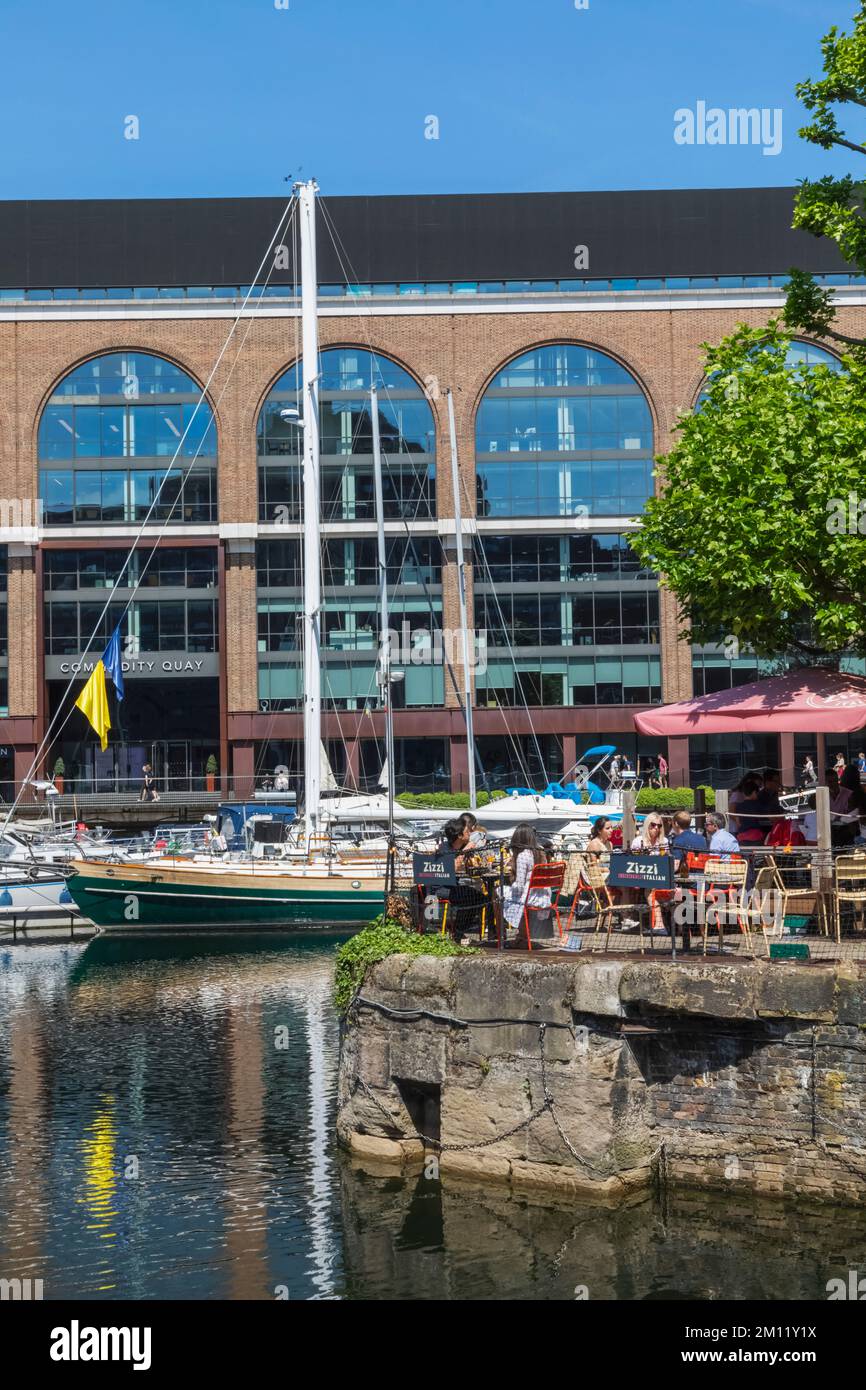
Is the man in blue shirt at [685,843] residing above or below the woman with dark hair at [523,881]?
above

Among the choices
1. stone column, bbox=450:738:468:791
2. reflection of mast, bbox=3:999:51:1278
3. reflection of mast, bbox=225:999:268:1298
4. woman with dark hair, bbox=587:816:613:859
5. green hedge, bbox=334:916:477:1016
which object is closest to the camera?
reflection of mast, bbox=225:999:268:1298

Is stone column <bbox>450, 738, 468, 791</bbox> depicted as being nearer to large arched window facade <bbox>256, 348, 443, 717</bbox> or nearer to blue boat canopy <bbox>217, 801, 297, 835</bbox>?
large arched window facade <bbox>256, 348, 443, 717</bbox>

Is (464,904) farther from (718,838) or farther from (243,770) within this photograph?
(243,770)

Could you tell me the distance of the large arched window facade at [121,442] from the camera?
6019cm

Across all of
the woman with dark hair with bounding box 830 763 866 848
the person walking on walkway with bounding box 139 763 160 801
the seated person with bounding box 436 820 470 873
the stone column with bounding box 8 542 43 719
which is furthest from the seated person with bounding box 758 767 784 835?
the stone column with bounding box 8 542 43 719

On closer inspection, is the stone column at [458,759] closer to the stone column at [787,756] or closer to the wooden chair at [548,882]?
the stone column at [787,756]

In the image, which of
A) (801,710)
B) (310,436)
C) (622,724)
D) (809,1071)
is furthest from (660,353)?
(809,1071)

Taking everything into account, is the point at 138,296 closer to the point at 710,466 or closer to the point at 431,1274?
the point at 710,466

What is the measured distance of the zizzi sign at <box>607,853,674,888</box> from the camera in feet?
46.1

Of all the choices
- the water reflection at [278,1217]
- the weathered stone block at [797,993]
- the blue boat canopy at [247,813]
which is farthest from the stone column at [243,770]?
the weathered stone block at [797,993]

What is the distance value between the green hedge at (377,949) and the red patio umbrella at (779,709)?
3358mm

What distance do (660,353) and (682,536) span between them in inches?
1684

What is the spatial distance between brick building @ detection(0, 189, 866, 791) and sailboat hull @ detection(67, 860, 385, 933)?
24.5m

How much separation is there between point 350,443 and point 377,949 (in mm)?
46925
